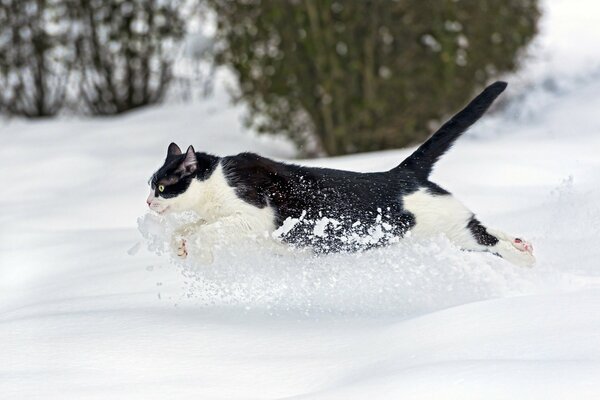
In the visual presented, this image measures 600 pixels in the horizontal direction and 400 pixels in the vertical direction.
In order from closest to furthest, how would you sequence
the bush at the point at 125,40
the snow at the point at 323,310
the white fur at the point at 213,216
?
the snow at the point at 323,310 → the white fur at the point at 213,216 → the bush at the point at 125,40

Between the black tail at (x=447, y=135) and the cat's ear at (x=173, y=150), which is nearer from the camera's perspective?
the black tail at (x=447, y=135)

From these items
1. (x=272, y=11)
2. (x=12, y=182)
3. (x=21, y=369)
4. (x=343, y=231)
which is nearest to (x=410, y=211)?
(x=343, y=231)

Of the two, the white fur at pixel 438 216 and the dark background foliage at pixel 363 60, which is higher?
the white fur at pixel 438 216

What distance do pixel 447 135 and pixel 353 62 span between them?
4.45m

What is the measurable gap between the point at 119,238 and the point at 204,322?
2.25 meters

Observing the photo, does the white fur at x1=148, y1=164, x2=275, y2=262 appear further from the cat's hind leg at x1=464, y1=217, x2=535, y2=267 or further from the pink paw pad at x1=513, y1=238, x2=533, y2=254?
the pink paw pad at x1=513, y1=238, x2=533, y2=254

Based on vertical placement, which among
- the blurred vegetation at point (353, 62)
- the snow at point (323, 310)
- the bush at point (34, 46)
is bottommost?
the bush at point (34, 46)

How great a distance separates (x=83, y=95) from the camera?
1140cm

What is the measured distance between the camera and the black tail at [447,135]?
3.94m

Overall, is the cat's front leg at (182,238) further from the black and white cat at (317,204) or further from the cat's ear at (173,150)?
the cat's ear at (173,150)

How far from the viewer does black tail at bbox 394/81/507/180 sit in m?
3.94

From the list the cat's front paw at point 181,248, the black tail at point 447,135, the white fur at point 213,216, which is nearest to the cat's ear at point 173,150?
the white fur at point 213,216

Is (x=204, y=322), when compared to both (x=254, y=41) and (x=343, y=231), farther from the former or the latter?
(x=254, y=41)

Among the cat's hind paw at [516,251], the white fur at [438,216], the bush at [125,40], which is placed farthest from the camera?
the bush at [125,40]
